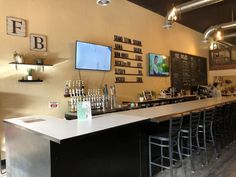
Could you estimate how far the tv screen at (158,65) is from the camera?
5.85 metres

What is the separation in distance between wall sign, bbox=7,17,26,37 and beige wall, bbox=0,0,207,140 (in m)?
0.06

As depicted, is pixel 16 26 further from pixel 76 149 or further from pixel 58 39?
pixel 76 149

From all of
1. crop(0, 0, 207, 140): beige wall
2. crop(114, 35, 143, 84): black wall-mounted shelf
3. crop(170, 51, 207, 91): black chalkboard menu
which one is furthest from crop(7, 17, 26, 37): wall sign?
crop(170, 51, 207, 91): black chalkboard menu

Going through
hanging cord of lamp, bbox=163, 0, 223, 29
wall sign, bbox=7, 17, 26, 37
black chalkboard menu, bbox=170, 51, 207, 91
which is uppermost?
hanging cord of lamp, bbox=163, 0, 223, 29

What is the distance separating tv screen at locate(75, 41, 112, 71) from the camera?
396cm

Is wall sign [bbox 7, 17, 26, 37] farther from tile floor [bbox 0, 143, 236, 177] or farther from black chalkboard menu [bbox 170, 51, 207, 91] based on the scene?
black chalkboard menu [bbox 170, 51, 207, 91]

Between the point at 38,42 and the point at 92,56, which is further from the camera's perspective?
the point at 92,56

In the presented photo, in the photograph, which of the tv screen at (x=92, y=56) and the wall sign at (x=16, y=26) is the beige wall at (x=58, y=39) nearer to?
the wall sign at (x=16, y=26)

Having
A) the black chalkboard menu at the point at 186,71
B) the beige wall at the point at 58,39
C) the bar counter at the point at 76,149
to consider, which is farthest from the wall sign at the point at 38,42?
the black chalkboard menu at the point at 186,71

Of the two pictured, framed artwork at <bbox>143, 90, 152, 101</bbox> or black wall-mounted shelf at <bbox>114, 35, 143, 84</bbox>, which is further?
framed artwork at <bbox>143, 90, 152, 101</bbox>

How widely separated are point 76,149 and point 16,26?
238 centimetres

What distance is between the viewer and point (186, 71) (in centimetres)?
736

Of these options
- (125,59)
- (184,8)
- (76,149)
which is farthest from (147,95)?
(76,149)

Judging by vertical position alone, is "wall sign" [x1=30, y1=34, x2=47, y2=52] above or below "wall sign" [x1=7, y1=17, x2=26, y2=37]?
below
